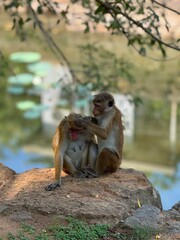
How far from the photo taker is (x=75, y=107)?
68.8 ft

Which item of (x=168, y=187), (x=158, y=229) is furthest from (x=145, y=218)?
(x=168, y=187)

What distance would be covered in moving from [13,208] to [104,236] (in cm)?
103

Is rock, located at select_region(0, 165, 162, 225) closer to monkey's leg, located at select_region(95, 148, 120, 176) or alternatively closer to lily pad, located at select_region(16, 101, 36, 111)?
monkey's leg, located at select_region(95, 148, 120, 176)

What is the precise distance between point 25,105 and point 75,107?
227cm

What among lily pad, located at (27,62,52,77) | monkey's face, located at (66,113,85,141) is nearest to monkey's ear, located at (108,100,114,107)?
monkey's face, located at (66,113,85,141)

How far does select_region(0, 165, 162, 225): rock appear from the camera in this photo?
20.8ft

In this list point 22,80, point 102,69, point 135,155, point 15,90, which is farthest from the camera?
point 22,80

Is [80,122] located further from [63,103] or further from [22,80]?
[22,80]

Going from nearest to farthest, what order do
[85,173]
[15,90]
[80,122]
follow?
[80,122] → [85,173] → [15,90]

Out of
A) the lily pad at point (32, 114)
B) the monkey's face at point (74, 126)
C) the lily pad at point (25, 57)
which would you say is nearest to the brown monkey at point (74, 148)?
the monkey's face at point (74, 126)

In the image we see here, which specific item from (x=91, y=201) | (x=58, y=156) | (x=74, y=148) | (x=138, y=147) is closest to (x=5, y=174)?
(x=58, y=156)

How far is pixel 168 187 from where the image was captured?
1590cm

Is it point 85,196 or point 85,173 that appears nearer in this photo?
point 85,196

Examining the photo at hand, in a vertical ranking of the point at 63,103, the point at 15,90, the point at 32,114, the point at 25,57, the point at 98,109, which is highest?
the point at 25,57
